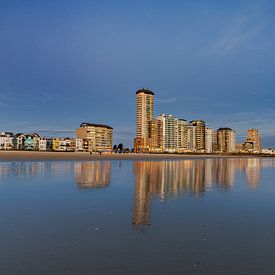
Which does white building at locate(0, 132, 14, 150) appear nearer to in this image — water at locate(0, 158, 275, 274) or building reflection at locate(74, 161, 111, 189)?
building reflection at locate(74, 161, 111, 189)

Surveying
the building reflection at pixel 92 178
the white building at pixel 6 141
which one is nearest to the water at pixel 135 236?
the building reflection at pixel 92 178

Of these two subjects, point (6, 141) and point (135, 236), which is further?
point (6, 141)

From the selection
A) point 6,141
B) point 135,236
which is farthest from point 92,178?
point 6,141

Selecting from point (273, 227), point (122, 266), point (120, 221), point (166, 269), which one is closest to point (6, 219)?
point (120, 221)

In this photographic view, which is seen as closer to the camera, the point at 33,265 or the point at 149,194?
the point at 33,265

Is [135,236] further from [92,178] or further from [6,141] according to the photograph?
[6,141]

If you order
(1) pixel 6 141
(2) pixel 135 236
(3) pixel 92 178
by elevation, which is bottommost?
(2) pixel 135 236

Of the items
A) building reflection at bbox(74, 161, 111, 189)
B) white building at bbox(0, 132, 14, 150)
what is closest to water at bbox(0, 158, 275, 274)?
building reflection at bbox(74, 161, 111, 189)

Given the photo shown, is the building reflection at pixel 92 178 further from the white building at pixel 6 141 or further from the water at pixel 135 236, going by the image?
the white building at pixel 6 141

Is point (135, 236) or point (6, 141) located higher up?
point (6, 141)

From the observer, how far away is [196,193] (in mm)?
18172

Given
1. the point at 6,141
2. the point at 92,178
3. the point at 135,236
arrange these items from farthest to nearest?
the point at 6,141
the point at 92,178
the point at 135,236

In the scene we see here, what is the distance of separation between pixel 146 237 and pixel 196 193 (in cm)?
1012

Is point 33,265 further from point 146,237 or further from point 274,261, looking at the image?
point 274,261
